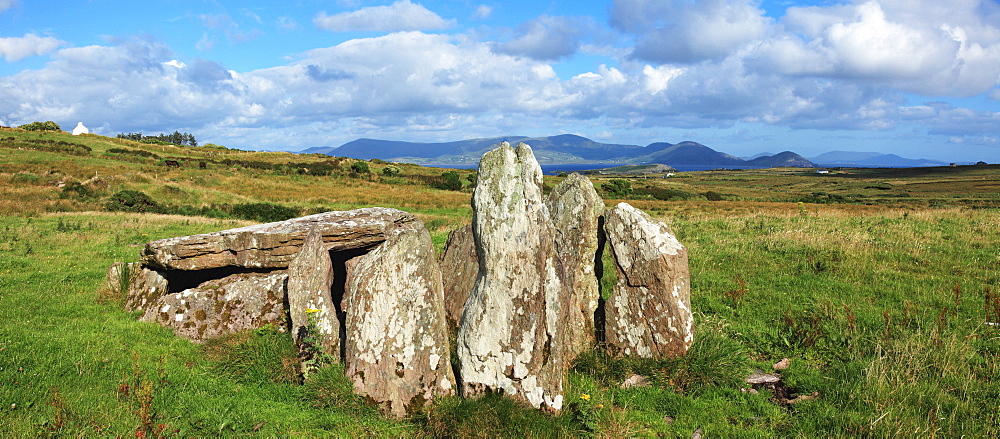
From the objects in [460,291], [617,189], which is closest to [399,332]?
[460,291]

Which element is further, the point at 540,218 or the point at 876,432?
the point at 540,218

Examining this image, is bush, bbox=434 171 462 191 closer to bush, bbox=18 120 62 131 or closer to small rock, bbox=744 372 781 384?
small rock, bbox=744 372 781 384

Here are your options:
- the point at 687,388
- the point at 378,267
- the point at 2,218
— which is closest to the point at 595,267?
the point at 687,388

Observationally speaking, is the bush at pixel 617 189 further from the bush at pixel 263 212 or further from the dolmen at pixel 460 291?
the dolmen at pixel 460 291

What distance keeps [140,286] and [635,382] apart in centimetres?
→ 998

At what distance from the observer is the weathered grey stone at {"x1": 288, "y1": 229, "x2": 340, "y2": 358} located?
25.0ft

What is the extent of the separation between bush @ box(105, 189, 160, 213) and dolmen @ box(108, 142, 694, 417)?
24.2m

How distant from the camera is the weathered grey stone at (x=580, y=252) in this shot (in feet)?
27.1

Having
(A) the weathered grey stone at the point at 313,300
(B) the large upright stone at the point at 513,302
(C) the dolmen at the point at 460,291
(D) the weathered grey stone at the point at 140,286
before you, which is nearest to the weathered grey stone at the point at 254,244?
(C) the dolmen at the point at 460,291

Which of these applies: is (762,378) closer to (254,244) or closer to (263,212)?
(254,244)

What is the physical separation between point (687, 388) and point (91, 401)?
788 cm

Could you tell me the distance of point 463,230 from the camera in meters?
10.5

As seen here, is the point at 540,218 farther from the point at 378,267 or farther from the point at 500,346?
the point at 378,267

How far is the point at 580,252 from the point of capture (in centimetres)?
848
